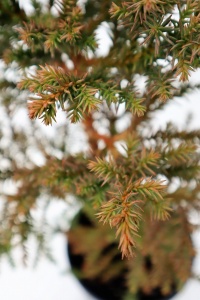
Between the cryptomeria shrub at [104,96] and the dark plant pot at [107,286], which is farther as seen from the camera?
the dark plant pot at [107,286]

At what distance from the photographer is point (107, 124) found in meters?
0.65

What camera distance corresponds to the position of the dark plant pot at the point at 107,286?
79cm

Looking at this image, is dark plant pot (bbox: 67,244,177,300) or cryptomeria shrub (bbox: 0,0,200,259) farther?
dark plant pot (bbox: 67,244,177,300)

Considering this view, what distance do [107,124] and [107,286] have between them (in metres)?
0.34

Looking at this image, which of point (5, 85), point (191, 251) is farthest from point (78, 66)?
point (191, 251)

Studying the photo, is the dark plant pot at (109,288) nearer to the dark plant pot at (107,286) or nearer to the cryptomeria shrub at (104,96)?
the dark plant pot at (107,286)

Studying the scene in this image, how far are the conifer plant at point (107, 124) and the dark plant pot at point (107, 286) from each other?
14 mm

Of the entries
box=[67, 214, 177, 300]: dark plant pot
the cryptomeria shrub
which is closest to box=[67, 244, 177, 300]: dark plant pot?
box=[67, 214, 177, 300]: dark plant pot

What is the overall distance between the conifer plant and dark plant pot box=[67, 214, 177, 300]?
1 cm

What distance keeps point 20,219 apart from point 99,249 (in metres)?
0.22

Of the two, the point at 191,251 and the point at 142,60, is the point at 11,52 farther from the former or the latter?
the point at 191,251

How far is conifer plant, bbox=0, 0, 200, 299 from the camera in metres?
0.33

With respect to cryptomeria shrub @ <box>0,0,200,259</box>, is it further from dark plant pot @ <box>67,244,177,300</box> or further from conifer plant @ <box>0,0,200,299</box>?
dark plant pot @ <box>67,244,177,300</box>

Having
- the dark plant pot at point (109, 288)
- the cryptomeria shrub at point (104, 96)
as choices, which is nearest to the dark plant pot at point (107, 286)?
the dark plant pot at point (109, 288)
